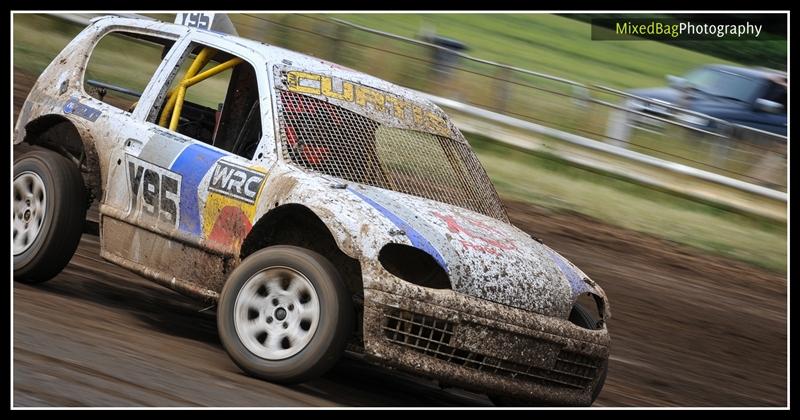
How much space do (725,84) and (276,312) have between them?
39.6 ft

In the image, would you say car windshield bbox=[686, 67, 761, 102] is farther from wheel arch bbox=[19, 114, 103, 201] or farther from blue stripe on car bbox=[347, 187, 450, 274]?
blue stripe on car bbox=[347, 187, 450, 274]

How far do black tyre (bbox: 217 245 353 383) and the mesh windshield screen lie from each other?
69cm

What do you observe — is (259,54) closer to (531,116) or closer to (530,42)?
(531,116)

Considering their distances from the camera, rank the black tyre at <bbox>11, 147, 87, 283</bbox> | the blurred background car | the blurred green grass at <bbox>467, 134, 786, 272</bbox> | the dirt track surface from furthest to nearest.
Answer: the blurred background car < the blurred green grass at <bbox>467, 134, 786, 272</bbox> < the black tyre at <bbox>11, 147, 87, 283</bbox> < the dirt track surface

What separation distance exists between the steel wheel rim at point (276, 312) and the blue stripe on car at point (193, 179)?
2.28 ft

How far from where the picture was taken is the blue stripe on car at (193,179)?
5715mm

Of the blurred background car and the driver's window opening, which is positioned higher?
the driver's window opening

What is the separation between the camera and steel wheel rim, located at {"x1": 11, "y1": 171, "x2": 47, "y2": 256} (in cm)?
624

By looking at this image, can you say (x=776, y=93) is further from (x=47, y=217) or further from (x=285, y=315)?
(x=285, y=315)

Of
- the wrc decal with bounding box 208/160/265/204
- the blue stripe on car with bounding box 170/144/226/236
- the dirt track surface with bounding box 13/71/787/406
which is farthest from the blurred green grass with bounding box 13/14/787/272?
the wrc decal with bounding box 208/160/265/204

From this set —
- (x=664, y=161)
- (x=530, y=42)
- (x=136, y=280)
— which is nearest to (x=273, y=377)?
(x=136, y=280)

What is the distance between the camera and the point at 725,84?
15.9 meters

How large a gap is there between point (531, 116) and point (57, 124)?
24.7 feet

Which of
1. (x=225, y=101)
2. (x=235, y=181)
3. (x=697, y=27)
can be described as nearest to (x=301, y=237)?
(x=235, y=181)
